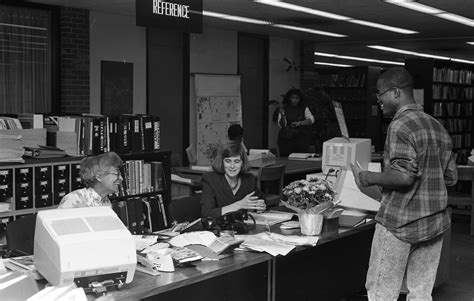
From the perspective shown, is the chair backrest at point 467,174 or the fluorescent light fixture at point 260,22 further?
the fluorescent light fixture at point 260,22

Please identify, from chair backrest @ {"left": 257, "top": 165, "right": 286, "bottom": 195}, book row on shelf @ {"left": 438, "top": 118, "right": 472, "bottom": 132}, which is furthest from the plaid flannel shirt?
book row on shelf @ {"left": 438, "top": 118, "right": 472, "bottom": 132}

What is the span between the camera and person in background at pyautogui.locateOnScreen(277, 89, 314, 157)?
440 inches

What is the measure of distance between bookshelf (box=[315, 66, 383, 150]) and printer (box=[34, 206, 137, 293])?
11947mm

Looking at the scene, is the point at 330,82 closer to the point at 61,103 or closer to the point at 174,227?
the point at 61,103

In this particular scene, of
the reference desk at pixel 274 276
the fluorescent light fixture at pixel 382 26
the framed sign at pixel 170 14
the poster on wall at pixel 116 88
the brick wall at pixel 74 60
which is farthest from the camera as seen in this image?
the fluorescent light fixture at pixel 382 26

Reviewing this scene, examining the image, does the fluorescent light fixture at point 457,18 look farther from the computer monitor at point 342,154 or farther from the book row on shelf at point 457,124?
the computer monitor at point 342,154

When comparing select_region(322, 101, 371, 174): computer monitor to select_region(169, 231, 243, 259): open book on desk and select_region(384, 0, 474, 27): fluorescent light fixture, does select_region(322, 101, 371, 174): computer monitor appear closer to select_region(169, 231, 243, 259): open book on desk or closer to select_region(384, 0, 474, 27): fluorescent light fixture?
select_region(169, 231, 243, 259): open book on desk

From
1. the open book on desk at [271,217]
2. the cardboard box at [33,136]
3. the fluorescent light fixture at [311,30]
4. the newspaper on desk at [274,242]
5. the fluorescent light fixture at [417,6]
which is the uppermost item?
the fluorescent light fixture at [417,6]

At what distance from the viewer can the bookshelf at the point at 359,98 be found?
14875 mm

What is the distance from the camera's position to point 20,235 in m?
4.31

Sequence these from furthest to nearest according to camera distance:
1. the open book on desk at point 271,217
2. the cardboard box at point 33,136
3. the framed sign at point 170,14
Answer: the cardboard box at point 33,136, the framed sign at point 170,14, the open book on desk at point 271,217

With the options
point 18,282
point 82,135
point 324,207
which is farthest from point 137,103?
point 18,282

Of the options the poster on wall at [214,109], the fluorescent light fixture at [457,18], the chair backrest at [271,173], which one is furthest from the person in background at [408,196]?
the poster on wall at [214,109]

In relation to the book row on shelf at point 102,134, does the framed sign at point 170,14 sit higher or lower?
higher
